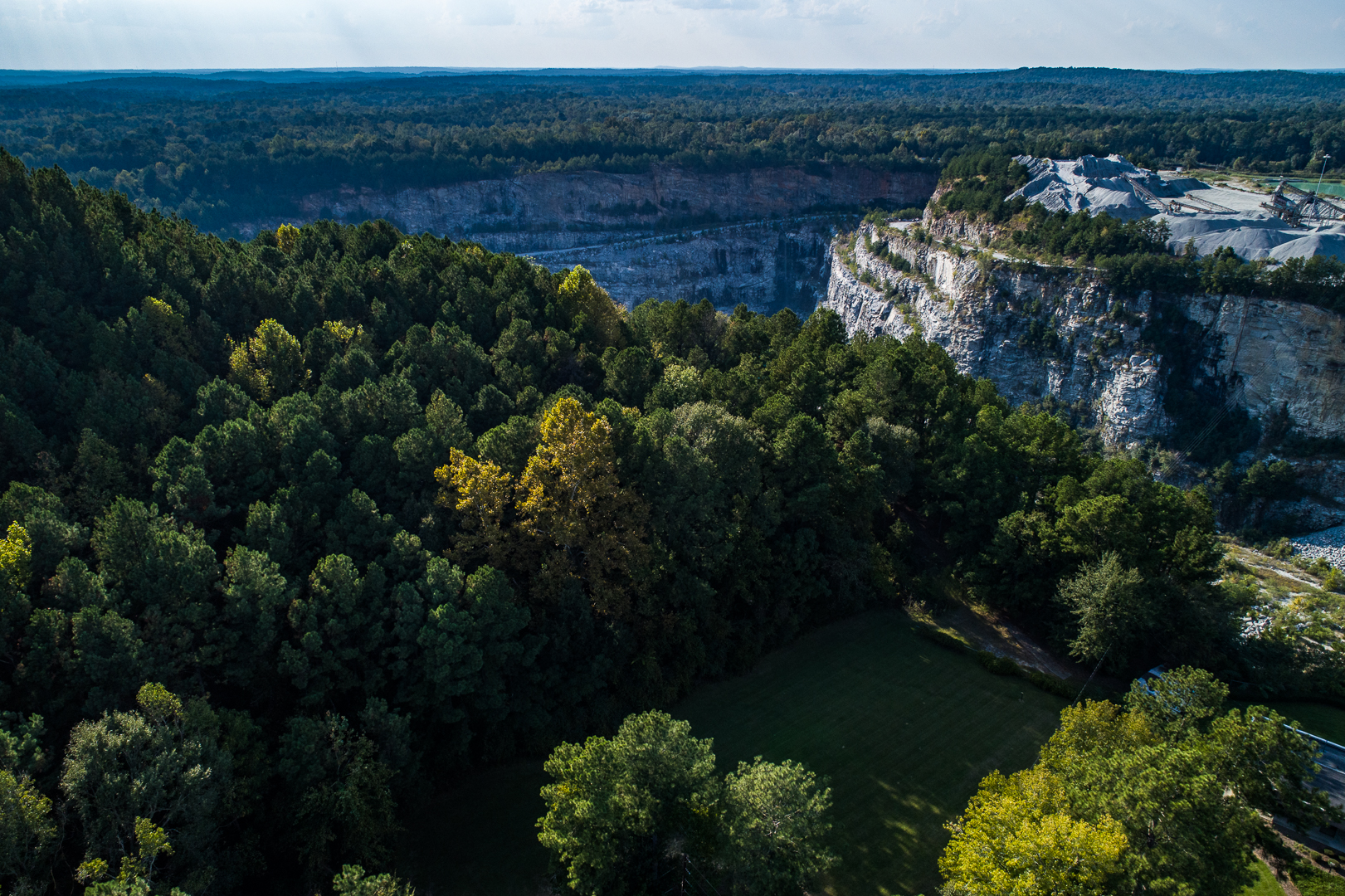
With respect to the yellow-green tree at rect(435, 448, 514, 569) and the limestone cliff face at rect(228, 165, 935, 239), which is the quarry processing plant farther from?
the yellow-green tree at rect(435, 448, 514, 569)

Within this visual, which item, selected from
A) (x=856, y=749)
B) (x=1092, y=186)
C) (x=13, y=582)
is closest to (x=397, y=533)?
(x=13, y=582)

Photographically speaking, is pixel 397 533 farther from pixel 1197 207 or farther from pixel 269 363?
pixel 1197 207

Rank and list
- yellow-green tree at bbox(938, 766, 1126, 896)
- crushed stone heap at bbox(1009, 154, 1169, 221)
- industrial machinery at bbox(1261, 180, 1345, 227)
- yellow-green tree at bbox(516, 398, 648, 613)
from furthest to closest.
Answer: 1. crushed stone heap at bbox(1009, 154, 1169, 221)
2. industrial machinery at bbox(1261, 180, 1345, 227)
3. yellow-green tree at bbox(516, 398, 648, 613)
4. yellow-green tree at bbox(938, 766, 1126, 896)

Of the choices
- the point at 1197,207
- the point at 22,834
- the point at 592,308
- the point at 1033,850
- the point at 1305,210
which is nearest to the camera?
the point at 22,834

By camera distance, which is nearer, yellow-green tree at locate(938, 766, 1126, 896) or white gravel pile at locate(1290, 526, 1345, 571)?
yellow-green tree at locate(938, 766, 1126, 896)

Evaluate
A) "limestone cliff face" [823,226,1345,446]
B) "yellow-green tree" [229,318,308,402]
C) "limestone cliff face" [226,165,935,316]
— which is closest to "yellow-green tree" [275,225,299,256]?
"yellow-green tree" [229,318,308,402]

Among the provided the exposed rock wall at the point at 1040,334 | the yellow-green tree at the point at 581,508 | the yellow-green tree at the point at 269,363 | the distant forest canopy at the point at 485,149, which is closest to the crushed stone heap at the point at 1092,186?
the distant forest canopy at the point at 485,149
